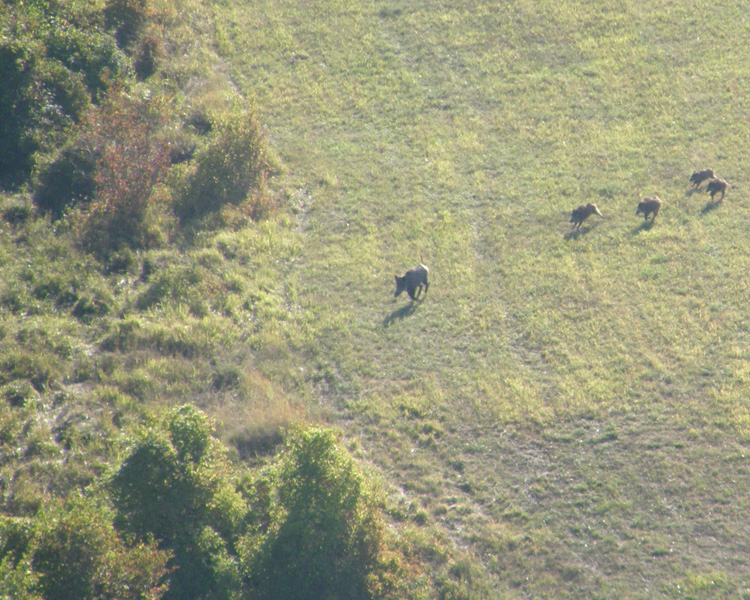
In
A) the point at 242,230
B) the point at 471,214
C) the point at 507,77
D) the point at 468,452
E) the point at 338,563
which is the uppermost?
the point at 507,77

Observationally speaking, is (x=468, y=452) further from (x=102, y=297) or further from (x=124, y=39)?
(x=124, y=39)

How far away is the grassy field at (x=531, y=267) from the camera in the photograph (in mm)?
13859

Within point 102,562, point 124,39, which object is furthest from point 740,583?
point 124,39

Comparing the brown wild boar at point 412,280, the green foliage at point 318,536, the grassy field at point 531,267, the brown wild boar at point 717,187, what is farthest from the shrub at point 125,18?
the brown wild boar at point 717,187

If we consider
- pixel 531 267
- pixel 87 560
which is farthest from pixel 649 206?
pixel 87 560

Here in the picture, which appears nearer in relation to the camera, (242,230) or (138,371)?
(138,371)

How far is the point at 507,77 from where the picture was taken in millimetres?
33875

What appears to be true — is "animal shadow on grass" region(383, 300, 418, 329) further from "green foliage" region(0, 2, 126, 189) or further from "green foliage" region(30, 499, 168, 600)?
"green foliage" region(0, 2, 126, 189)

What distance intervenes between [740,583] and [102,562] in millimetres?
11852

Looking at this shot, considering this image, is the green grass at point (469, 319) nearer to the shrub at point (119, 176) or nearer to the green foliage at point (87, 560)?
the shrub at point (119, 176)

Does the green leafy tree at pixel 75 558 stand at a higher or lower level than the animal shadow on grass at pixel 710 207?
lower

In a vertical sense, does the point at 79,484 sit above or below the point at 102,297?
below

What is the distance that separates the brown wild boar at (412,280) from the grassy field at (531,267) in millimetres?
589

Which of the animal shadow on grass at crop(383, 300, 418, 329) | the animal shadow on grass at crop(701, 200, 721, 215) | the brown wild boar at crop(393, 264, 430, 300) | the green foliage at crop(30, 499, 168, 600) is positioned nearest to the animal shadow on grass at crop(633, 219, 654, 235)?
the animal shadow on grass at crop(701, 200, 721, 215)
